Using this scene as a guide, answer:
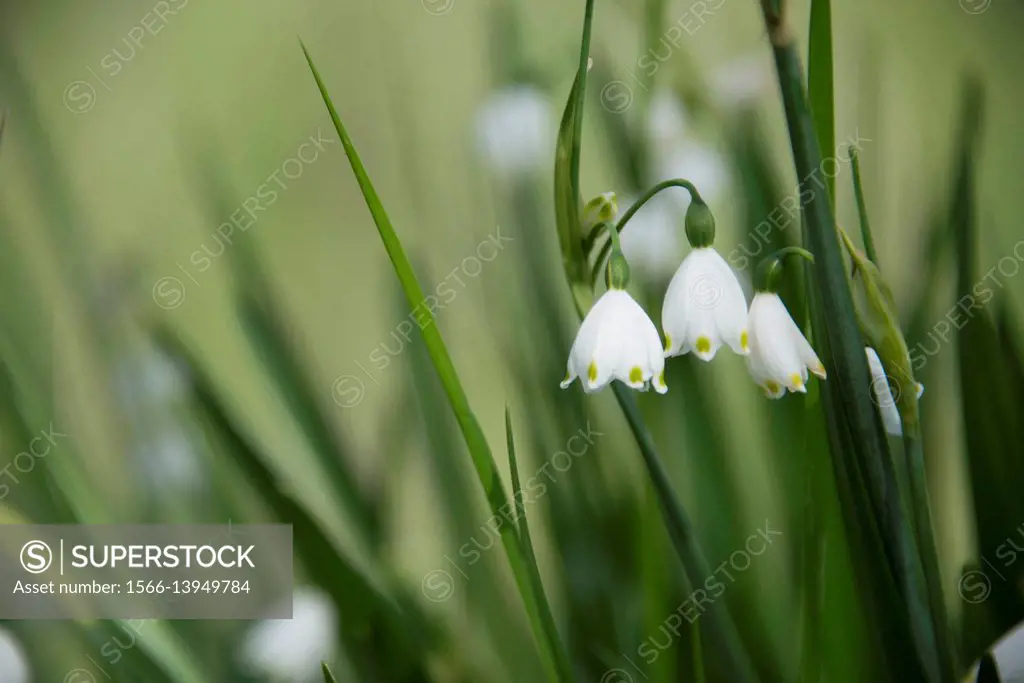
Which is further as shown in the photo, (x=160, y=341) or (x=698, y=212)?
(x=160, y=341)

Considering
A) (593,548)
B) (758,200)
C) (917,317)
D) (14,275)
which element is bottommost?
(593,548)

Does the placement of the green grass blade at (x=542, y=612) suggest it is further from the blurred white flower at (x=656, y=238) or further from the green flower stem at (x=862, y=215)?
the green flower stem at (x=862, y=215)

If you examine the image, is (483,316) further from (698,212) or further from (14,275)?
(14,275)

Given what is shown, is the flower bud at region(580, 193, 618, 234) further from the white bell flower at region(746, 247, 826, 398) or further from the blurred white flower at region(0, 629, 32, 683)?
the blurred white flower at region(0, 629, 32, 683)

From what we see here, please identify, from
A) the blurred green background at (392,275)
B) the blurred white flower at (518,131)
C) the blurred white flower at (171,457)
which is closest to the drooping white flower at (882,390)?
the blurred green background at (392,275)

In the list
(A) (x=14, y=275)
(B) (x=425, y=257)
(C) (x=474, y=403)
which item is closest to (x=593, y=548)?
(C) (x=474, y=403)
